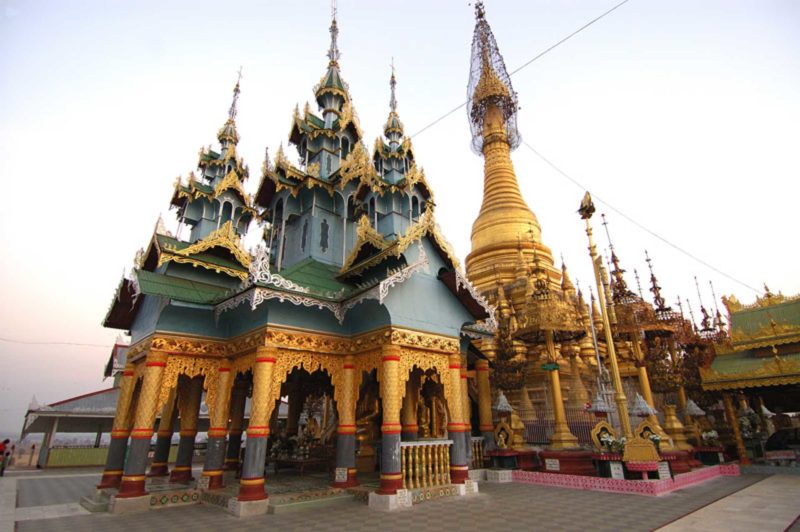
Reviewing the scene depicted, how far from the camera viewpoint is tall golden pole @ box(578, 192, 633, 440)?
11.4 m

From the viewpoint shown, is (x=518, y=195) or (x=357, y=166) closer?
(x=357, y=166)

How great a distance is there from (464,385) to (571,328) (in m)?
5.88

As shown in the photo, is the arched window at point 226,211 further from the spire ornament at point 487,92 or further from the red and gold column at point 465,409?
the spire ornament at point 487,92

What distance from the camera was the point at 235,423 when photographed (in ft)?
A: 49.6

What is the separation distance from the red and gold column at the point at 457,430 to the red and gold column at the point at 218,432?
256 inches

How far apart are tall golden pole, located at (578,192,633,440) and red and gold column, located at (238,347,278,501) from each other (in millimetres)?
9684

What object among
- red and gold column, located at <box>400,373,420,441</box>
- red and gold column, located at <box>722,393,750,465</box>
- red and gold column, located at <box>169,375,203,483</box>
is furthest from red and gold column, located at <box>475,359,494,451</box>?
red and gold column, located at <box>169,375,203,483</box>

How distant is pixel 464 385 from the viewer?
13.1m

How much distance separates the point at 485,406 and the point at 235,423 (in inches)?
375

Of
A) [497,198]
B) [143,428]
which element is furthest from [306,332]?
[497,198]

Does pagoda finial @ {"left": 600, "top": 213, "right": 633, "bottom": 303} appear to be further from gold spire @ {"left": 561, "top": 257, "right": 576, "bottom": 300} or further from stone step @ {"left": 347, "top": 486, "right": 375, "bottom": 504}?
stone step @ {"left": 347, "top": 486, "right": 375, "bottom": 504}

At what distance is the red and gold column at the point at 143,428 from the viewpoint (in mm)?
9812

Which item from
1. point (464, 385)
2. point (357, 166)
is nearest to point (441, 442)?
point (464, 385)

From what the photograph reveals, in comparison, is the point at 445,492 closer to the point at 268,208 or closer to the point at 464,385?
the point at 464,385
